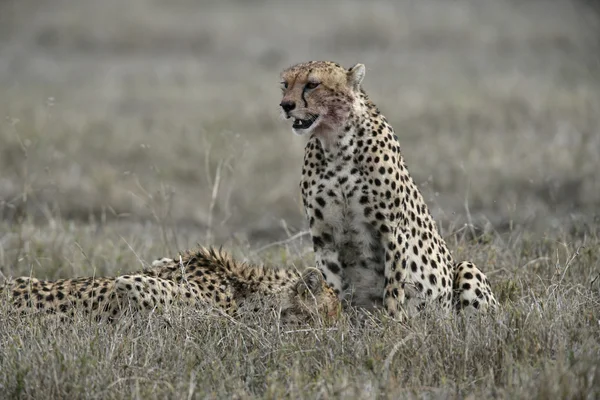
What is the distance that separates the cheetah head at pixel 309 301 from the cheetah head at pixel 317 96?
0.68 metres

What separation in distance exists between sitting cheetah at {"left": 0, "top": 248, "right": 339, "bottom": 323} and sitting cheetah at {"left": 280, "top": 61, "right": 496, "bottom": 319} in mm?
294

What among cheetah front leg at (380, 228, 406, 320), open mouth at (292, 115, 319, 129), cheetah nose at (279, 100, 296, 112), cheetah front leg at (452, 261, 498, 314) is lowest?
cheetah front leg at (452, 261, 498, 314)

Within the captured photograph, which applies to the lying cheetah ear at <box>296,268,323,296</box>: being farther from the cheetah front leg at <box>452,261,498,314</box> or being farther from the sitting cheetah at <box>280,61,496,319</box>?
the cheetah front leg at <box>452,261,498,314</box>

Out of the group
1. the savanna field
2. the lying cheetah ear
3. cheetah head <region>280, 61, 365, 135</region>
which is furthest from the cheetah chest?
the savanna field

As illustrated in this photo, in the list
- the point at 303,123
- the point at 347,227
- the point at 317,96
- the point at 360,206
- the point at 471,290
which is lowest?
the point at 471,290

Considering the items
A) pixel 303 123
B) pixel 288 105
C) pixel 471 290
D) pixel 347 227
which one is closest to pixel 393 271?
pixel 347 227

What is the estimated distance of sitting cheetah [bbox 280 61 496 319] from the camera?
535 centimetres

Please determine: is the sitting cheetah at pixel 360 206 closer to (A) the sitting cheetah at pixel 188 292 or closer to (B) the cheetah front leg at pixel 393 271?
(B) the cheetah front leg at pixel 393 271

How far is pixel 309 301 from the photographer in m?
5.20

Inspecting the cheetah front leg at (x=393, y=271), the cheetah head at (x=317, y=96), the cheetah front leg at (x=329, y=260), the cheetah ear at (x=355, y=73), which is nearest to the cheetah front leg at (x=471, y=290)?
the cheetah front leg at (x=393, y=271)

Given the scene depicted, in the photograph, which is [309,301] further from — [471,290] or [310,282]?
[471,290]

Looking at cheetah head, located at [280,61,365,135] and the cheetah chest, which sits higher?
cheetah head, located at [280,61,365,135]

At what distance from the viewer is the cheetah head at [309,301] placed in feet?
16.8

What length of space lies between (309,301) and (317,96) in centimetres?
95
